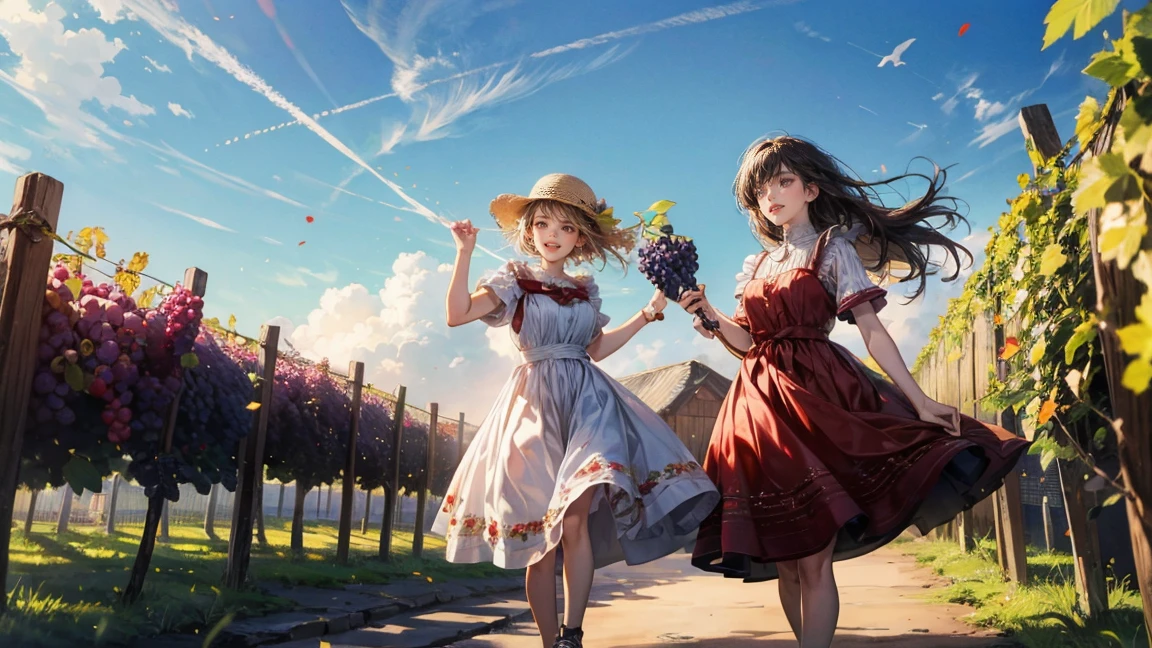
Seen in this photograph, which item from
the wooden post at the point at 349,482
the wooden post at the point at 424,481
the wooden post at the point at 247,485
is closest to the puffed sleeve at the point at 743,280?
the wooden post at the point at 247,485

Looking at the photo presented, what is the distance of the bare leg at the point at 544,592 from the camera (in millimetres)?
2906

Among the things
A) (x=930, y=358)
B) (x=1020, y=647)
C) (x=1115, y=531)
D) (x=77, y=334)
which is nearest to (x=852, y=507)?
(x=1020, y=647)

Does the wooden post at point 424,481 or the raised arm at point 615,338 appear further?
the wooden post at point 424,481

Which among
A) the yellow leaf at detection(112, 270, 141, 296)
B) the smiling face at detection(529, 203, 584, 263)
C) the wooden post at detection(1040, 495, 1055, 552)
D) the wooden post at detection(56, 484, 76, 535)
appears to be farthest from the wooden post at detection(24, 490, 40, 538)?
the wooden post at detection(1040, 495, 1055, 552)

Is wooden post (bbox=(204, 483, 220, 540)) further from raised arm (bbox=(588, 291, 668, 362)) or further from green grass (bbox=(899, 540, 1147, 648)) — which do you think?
green grass (bbox=(899, 540, 1147, 648))

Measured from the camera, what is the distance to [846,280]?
2.85m

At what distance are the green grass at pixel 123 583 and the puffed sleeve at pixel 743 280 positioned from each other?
8.89 ft

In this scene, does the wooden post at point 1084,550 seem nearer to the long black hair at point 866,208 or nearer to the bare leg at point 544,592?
the long black hair at point 866,208

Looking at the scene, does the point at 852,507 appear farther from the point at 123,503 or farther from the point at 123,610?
the point at 123,503

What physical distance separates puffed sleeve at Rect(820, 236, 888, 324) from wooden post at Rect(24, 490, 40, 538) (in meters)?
3.93

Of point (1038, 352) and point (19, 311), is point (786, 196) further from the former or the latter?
point (19, 311)

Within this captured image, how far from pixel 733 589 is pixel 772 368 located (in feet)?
11.6

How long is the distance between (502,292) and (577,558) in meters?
1.04

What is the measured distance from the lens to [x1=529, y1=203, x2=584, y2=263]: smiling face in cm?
336
